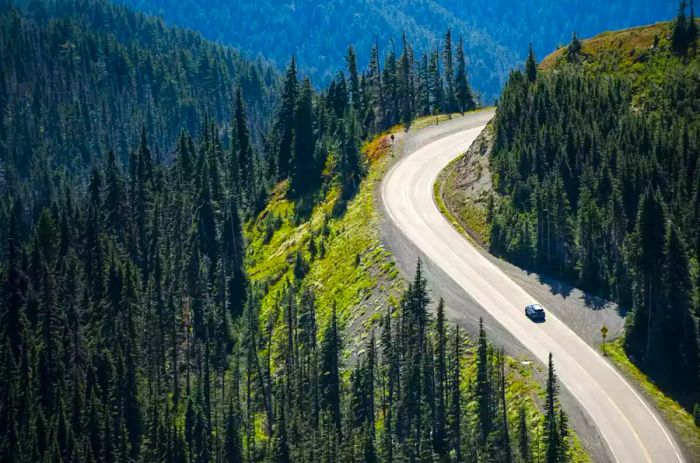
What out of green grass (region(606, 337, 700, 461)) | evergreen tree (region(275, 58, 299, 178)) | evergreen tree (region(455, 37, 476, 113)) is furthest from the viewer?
evergreen tree (region(455, 37, 476, 113))

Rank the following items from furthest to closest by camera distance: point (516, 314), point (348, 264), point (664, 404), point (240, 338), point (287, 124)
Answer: point (287, 124)
point (240, 338)
point (348, 264)
point (516, 314)
point (664, 404)

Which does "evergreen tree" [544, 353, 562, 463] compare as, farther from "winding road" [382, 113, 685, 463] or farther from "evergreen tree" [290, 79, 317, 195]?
"evergreen tree" [290, 79, 317, 195]

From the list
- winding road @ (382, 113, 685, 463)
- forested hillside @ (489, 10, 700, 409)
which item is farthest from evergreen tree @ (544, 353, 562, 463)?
forested hillside @ (489, 10, 700, 409)

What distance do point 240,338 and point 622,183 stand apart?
5046 cm

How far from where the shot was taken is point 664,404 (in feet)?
229

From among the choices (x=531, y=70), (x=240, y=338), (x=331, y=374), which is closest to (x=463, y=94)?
(x=531, y=70)

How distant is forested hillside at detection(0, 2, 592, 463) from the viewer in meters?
77.8

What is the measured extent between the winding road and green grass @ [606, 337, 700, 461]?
79cm

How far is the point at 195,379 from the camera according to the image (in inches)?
4459

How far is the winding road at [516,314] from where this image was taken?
66.4 meters

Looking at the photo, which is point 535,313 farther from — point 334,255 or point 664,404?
point 334,255

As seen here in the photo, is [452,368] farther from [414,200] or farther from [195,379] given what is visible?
[195,379]

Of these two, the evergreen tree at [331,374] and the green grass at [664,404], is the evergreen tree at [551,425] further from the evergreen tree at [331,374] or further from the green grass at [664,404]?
the evergreen tree at [331,374]

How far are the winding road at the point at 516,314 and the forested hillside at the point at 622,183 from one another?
12.9ft
